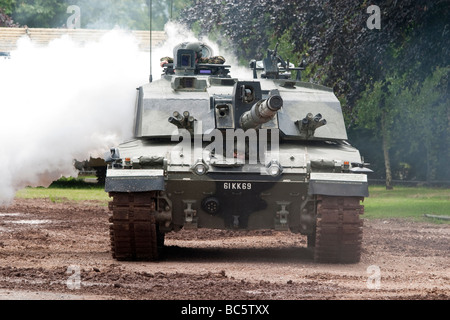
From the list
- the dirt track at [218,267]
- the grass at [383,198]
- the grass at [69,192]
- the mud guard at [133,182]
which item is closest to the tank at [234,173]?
the mud guard at [133,182]

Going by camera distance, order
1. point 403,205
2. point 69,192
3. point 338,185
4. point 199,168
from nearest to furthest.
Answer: point 338,185, point 199,168, point 403,205, point 69,192

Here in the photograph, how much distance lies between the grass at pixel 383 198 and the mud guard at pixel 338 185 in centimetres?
975

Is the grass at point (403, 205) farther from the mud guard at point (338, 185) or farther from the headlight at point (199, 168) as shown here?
the headlight at point (199, 168)

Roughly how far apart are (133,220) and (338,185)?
2.70m

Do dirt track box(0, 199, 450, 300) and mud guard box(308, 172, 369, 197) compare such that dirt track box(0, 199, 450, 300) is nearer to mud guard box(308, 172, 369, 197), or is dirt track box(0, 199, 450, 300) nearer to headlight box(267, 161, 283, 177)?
mud guard box(308, 172, 369, 197)

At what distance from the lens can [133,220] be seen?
14875 mm

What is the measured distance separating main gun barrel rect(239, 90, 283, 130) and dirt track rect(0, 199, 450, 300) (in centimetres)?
190

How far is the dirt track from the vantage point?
11602 mm

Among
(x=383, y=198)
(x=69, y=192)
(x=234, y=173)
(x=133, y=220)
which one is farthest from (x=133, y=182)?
(x=69, y=192)

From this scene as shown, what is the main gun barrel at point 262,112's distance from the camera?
14.2 meters

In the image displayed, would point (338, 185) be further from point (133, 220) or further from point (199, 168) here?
point (133, 220)

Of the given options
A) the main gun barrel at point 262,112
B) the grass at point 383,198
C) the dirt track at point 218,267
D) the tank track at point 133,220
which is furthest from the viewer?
the grass at point 383,198

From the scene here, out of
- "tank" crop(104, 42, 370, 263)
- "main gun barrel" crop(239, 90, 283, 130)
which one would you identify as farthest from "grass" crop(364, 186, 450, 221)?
"main gun barrel" crop(239, 90, 283, 130)
